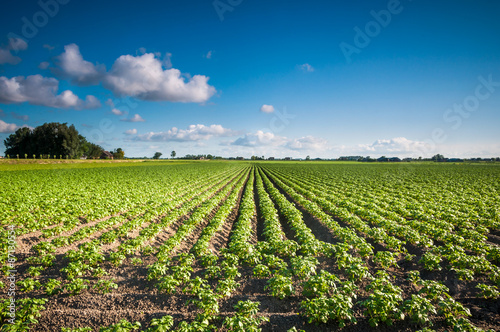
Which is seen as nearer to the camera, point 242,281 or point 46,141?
point 242,281

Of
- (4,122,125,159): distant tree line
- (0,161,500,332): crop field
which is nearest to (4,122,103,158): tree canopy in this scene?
(4,122,125,159): distant tree line

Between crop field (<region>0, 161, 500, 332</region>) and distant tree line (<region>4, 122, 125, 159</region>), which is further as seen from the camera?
distant tree line (<region>4, 122, 125, 159</region>)

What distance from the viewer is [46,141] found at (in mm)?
89250

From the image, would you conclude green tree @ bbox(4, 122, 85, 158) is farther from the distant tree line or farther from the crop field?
the crop field

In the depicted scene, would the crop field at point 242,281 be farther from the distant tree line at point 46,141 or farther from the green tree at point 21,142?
the green tree at point 21,142

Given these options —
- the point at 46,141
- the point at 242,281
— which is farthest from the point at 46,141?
the point at 242,281

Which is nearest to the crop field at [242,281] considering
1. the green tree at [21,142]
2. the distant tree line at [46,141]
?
the distant tree line at [46,141]

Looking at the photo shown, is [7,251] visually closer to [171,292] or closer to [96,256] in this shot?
[96,256]

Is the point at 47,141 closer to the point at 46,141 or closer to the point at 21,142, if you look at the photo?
→ the point at 46,141

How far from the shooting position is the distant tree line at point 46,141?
88.4 meters

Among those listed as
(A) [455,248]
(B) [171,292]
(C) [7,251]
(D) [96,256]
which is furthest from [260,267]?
(C) [7,251]

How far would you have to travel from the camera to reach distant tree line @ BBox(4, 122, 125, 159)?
290 feet

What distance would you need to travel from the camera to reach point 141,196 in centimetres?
2072

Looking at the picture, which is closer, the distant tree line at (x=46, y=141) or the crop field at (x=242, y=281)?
the crop field at (x=242, y=281)
